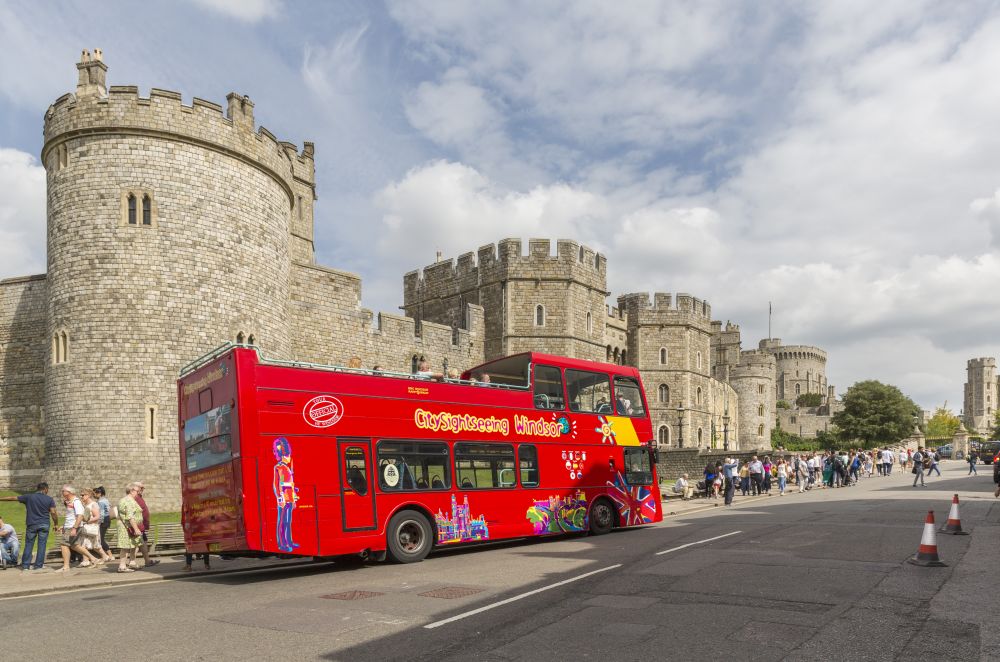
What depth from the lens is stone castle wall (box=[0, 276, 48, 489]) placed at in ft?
82.1

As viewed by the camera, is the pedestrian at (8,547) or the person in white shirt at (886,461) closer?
the pedestrian at (8,547)

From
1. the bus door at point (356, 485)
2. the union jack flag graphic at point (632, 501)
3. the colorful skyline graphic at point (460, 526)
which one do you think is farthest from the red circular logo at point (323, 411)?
the union jack flag graphic at point (632, 501)

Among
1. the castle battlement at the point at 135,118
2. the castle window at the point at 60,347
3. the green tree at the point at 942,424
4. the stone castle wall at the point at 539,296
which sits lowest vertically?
the green tree at the point at 942,424

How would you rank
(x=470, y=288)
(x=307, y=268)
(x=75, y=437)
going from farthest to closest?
(x=470, y=288) < (x=307, y=268) < (x=75, y=437)

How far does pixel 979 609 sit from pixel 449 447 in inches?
321

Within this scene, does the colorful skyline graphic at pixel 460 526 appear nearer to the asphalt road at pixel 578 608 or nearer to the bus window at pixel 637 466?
the asphalt road at pixel 578 608

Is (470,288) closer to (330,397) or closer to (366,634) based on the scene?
(330,397)

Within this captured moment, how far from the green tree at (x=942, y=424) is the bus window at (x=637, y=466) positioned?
110232 mm

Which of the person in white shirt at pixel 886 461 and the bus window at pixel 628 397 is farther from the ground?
the bus window at pixel 628 397

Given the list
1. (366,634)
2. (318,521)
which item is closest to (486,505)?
(318,521)

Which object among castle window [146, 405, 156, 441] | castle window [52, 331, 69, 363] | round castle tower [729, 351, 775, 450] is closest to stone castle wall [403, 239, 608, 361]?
castle window [146, 405, 156, 441]

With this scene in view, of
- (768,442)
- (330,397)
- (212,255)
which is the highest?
(212,255)

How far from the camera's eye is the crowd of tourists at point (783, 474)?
28.0m

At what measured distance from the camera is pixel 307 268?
29047 millimetres
